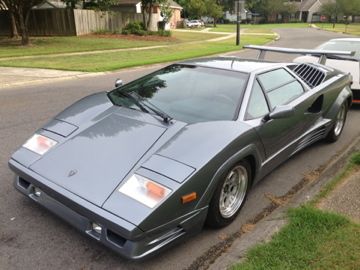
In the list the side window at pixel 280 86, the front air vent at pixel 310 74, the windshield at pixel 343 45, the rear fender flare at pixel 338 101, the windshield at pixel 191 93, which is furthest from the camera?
the windshield at pixel 343 45

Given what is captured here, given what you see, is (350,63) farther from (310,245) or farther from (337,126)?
(310,245)

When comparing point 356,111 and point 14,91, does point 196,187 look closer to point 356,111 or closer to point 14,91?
point 356,111

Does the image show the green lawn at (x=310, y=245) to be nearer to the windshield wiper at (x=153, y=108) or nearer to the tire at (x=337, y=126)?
the windshield wiper at (x=153, y=108)

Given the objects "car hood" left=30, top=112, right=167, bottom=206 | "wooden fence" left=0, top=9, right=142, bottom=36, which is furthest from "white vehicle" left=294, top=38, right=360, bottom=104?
"wooden fence" left=0, top=9, right=142, bottom=36

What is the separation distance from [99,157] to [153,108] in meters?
0.85

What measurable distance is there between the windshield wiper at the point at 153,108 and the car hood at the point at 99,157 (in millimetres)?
116

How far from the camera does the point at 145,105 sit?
11.6 ft

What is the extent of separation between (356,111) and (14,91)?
7936mm

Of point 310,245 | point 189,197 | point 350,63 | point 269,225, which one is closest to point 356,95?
point 350,63

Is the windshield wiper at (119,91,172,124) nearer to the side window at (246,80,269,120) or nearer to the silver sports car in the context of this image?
the silver sports car

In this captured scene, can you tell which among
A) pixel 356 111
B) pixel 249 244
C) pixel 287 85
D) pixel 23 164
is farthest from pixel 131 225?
pixel 356 111

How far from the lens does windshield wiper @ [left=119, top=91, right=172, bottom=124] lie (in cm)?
321

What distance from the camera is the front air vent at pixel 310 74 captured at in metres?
4.57

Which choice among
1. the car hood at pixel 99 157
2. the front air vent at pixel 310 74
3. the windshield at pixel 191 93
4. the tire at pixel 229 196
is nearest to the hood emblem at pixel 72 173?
the car hood at pixel 99 157
